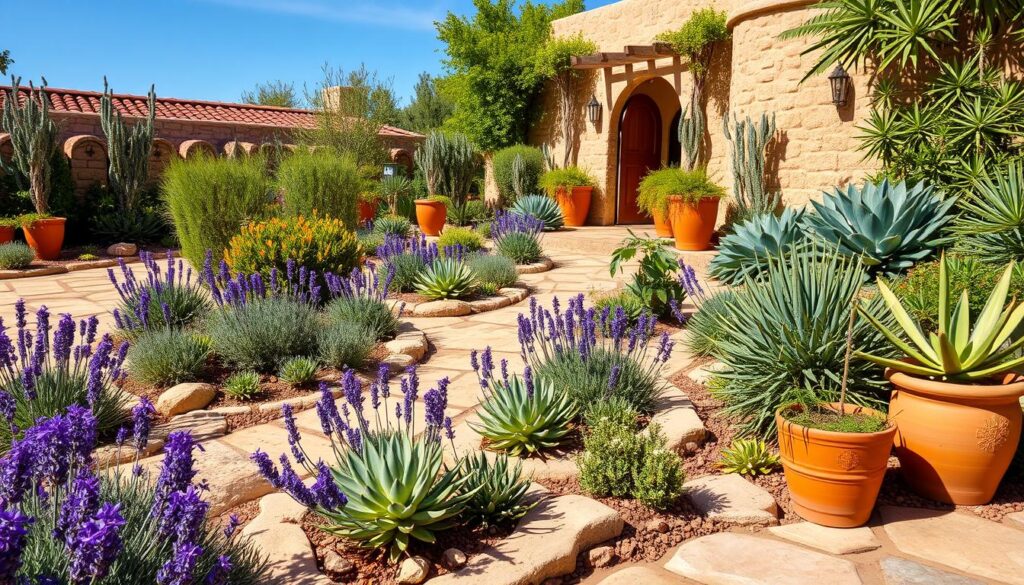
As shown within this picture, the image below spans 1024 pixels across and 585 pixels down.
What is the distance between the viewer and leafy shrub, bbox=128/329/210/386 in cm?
412

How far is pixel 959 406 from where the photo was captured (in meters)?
2.76

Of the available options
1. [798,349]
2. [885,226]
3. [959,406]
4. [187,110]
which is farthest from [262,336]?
[187,110]

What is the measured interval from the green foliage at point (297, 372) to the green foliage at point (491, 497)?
2.06 meters

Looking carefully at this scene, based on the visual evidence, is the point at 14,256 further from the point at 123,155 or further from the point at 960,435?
the point at 960,435

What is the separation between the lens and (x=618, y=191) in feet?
45.4

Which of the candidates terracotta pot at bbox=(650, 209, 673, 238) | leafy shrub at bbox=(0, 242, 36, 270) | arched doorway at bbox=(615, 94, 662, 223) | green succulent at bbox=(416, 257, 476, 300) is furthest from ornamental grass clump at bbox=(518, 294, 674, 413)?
arched doorway at bbox=(615, 94, 662, 223)

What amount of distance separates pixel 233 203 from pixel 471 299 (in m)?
3.29

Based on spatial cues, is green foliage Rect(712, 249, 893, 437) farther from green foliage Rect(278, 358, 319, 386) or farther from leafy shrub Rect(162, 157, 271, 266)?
leafy shrub Rect(162, 157, 271, 266)

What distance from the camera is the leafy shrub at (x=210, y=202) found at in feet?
25.1

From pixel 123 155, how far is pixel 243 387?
9821 mm

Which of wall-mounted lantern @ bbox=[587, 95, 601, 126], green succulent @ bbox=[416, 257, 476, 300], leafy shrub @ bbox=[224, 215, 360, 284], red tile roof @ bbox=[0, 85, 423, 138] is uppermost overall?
red tile roof @ bbox=[0, 85, 423, 138]

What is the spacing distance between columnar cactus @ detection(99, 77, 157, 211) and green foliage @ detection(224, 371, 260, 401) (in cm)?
949

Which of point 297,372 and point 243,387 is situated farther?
point 297,372

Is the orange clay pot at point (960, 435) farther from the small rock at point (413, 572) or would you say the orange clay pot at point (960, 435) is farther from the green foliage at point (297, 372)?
the green foliage at point (297, 372)
